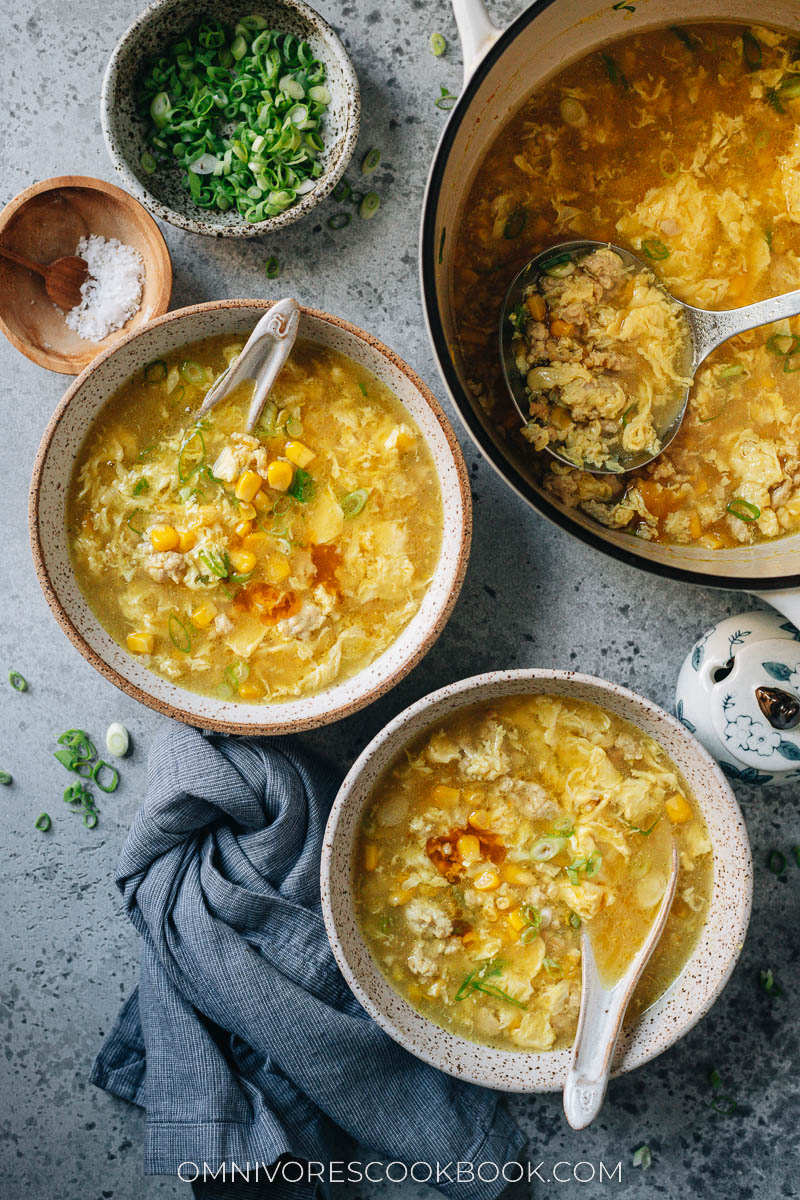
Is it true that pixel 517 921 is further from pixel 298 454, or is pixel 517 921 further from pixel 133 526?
pixel 133 526

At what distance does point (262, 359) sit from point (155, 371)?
0.32m

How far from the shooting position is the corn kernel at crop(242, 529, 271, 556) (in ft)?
8.09

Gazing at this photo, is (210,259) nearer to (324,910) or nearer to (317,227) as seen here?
(317,227)

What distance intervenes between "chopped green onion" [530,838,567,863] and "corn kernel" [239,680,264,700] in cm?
91

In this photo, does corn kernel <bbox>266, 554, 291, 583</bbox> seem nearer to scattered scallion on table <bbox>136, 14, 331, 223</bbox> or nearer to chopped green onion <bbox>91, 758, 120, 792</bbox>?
chopped green onion <bbox>91, 758, 120, 792</bbox>

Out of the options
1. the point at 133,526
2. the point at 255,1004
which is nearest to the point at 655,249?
the point at 133,526

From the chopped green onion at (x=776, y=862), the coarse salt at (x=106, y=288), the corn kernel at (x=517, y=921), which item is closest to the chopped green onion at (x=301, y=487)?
the coarse salt at (x=106, y=288)

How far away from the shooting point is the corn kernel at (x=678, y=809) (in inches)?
98.8

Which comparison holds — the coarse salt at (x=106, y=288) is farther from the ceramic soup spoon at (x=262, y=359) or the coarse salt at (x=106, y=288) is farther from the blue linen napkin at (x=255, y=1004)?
the blue linen napkin at (x=255, y=1004)

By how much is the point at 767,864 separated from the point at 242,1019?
1.71 metres

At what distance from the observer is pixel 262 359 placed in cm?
244

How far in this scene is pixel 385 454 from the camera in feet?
8.25

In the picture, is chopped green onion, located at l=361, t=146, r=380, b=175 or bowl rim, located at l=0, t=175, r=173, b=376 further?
chopped green onion, located at l=361, t=146, r=380, b=175

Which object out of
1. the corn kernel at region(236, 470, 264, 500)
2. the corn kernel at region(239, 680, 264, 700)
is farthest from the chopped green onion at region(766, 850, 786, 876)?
the corn kernel at region(236, 470, 264, 500)
